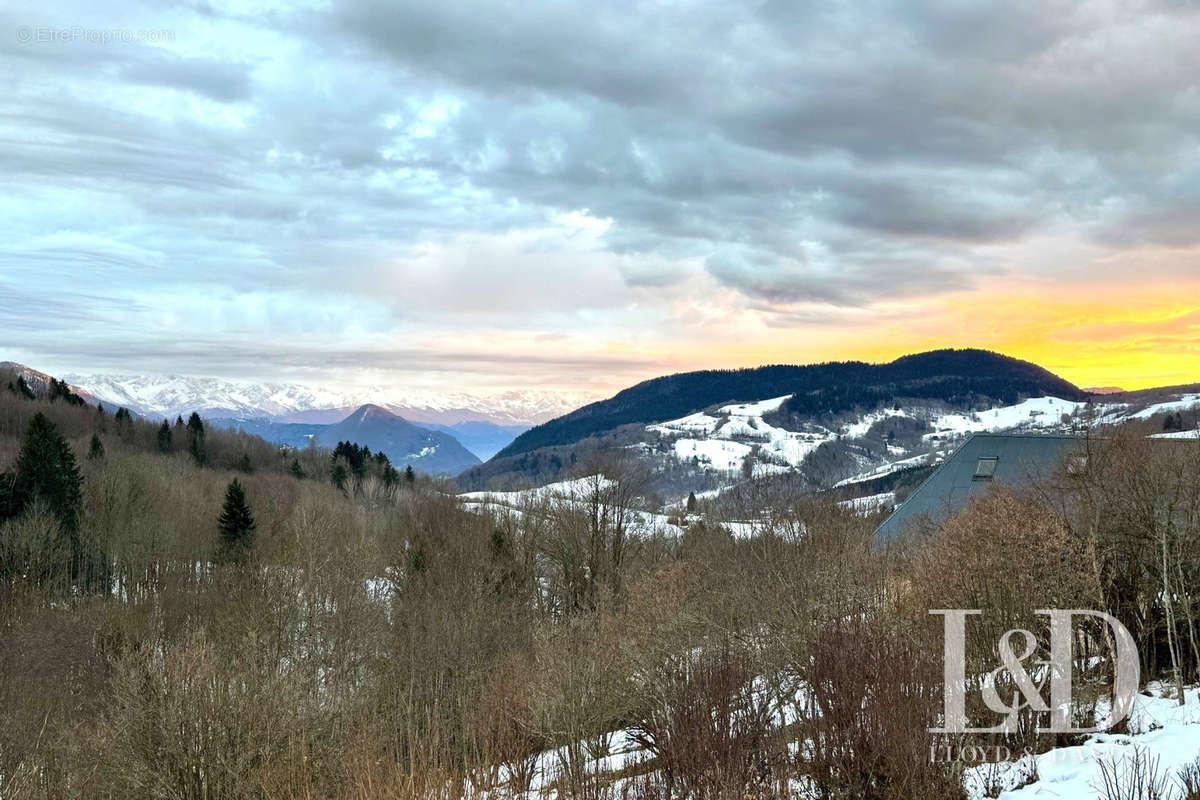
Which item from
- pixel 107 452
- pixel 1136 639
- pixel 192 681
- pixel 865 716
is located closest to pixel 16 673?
pixel 192 681

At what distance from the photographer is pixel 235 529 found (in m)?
73.8

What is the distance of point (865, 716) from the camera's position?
561 inches

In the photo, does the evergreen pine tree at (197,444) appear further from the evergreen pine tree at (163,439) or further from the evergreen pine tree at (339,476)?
the evergreen pine tree at (339,476)

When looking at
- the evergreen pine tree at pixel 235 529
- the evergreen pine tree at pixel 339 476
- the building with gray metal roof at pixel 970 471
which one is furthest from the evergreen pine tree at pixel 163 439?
the building with gray metal roof at pixel 970 471

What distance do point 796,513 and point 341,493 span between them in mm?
90898

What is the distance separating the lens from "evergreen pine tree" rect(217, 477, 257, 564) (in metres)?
71.4

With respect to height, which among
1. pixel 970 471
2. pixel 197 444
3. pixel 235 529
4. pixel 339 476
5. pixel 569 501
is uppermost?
pixel 970 471

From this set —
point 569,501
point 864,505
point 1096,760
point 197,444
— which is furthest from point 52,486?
point 1096,760

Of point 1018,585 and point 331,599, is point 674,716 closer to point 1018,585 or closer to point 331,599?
point 1018,585

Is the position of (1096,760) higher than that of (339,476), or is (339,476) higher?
(1096,760)

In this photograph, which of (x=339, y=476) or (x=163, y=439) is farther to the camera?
(x=163, y=439)

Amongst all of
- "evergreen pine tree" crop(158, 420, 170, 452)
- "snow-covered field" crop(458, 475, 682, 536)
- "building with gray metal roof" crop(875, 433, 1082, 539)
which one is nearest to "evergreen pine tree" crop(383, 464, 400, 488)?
"evergreen pine tree" crop(158, 420, 170, 452)

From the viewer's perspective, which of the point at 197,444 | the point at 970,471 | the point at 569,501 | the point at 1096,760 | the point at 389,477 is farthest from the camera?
the point at 389,477

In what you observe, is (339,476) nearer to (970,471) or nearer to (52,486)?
(52,486)
